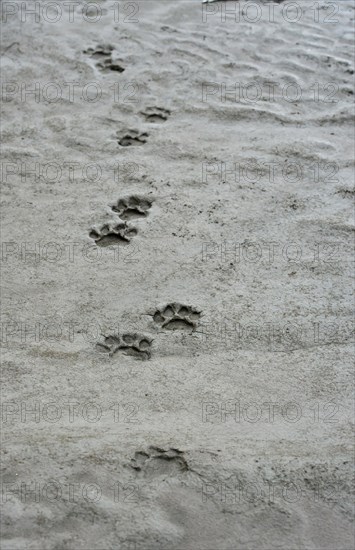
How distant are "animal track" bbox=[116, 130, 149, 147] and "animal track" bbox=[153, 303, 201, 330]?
118cm

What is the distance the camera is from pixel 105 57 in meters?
4.34

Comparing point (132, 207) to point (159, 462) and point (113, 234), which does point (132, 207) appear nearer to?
point (113, 234)

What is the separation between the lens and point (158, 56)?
14.2 feet

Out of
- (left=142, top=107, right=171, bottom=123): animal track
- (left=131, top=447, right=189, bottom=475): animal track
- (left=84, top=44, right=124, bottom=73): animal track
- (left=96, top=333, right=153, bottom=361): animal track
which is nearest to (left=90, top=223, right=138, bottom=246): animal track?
(left=96, top=333, right=153, bottom=361): animal track

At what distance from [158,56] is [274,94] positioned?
2.62 ft

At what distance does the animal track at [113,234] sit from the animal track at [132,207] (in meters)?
0.08

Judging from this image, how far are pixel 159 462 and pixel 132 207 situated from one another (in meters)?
1.36

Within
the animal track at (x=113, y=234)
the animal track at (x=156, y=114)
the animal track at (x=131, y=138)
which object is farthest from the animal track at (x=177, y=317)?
the animal track at (x=156, y=114)

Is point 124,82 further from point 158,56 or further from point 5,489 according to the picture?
point 5,489

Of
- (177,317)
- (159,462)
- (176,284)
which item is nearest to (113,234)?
(176,284)

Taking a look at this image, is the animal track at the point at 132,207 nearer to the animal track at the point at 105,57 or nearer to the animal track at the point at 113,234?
the animal track at the point at 113,234

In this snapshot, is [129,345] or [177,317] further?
[177,317]

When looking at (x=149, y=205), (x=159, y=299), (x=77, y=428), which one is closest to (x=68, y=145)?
(x=149, y=205)

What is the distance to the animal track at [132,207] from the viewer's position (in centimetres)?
325
